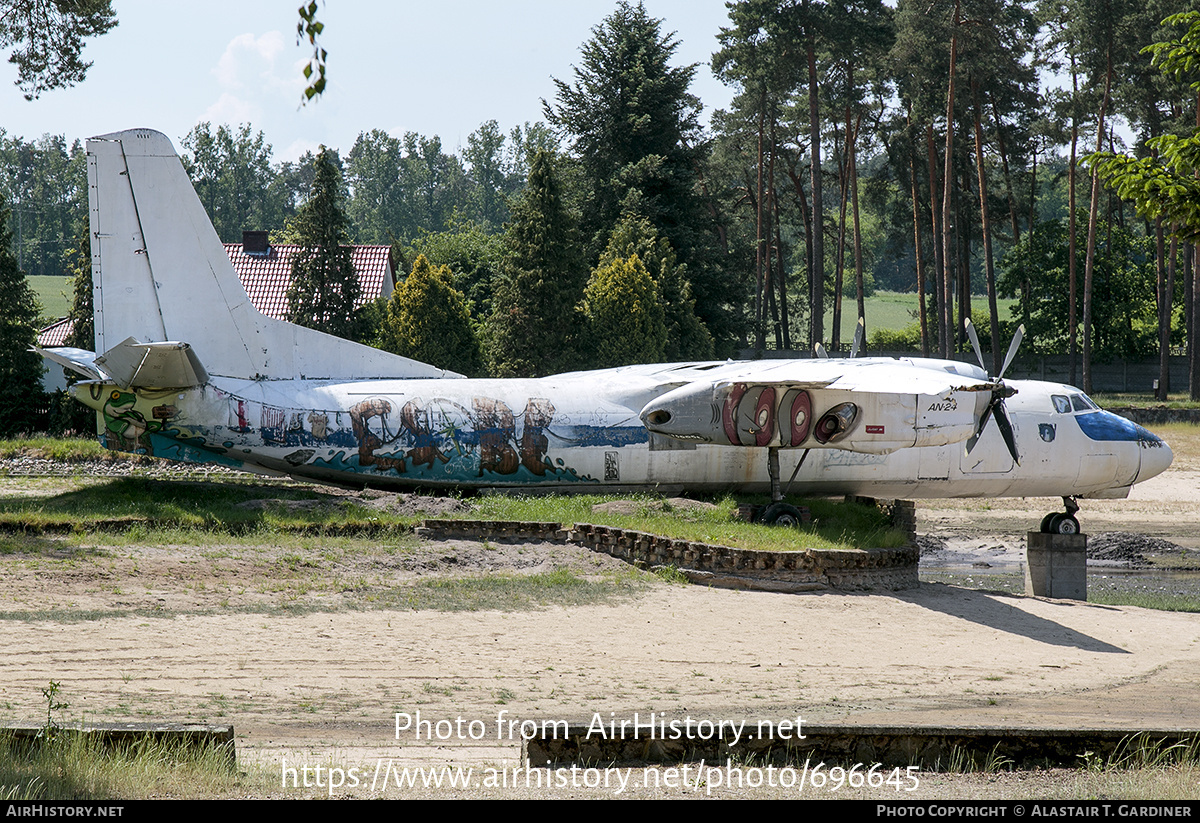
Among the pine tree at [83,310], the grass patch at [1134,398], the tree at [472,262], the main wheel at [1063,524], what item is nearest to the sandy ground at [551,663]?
the main wheel at [1063,524]

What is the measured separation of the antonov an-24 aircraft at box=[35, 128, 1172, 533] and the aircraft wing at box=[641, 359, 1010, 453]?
1.7 inches

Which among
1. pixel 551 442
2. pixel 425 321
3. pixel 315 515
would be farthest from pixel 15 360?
pixel 551 442

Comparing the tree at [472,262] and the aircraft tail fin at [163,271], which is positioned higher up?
the tree at [472,262]

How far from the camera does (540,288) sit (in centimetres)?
4219

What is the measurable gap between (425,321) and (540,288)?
488 cm

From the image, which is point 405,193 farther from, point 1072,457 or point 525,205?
point 1072,457

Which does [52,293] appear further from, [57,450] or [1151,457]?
[1151,457]

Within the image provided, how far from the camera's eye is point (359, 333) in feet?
150

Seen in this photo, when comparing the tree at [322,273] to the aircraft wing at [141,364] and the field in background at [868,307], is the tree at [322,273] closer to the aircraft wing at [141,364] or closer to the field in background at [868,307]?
the aircraft wing at [141,364]

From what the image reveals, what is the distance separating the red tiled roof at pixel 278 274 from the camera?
58.0m

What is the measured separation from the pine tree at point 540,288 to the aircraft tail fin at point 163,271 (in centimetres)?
1939

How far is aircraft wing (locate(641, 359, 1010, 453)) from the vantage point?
19.9 metres

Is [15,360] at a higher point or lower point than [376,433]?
higher
